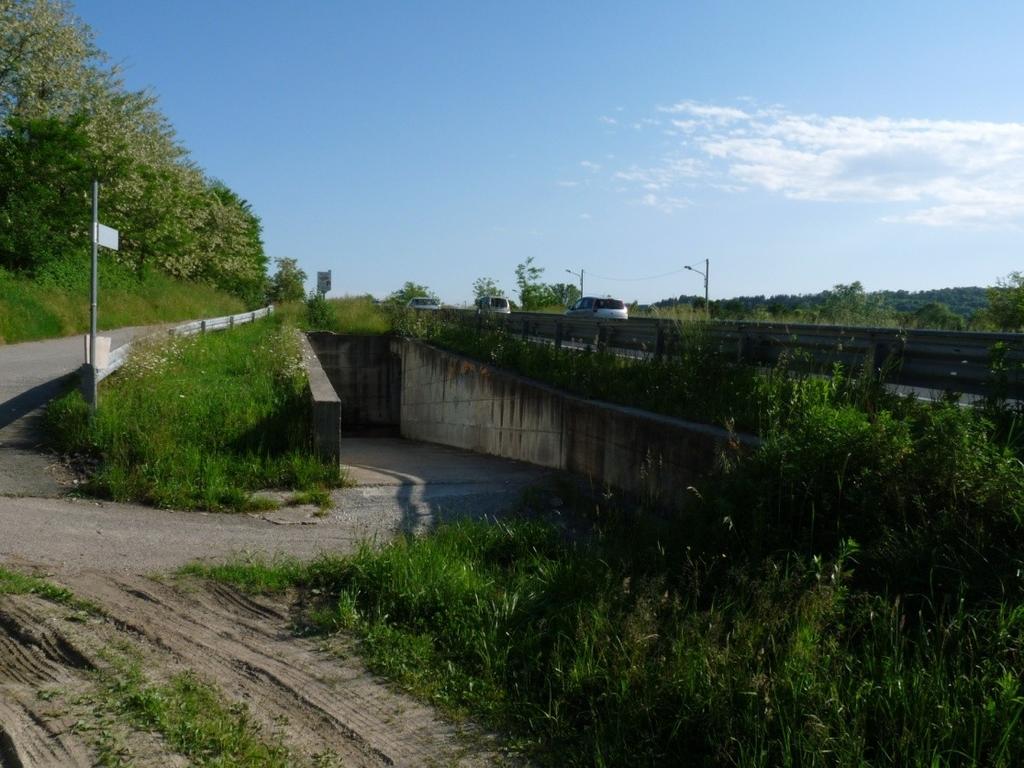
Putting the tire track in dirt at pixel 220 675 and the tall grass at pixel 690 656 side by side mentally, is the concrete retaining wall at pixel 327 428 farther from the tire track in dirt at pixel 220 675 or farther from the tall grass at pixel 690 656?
the tire track in dirt at pixel 220 675

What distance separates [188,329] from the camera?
22.8 m

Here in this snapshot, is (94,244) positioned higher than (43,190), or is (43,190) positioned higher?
(43,190)

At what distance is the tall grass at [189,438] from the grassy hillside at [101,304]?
13649mm

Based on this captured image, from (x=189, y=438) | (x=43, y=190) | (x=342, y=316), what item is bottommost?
(x=189, y=438)

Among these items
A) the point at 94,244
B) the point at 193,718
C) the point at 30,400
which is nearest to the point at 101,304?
the point at 30,400

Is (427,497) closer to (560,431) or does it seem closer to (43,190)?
(560,431)

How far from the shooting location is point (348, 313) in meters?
36.4

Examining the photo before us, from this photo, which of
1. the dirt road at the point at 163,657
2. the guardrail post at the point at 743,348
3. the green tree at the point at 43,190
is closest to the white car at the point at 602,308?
the green tree at the point at 43,190

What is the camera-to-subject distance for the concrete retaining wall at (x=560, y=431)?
29.4ft

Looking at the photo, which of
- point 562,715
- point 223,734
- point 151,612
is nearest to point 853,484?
point 562,715

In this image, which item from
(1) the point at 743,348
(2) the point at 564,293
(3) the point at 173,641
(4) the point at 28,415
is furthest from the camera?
(2) the point at 564,293

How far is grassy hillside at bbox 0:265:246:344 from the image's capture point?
83.7 feet

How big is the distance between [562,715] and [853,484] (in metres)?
2.51

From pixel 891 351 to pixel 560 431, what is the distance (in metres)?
5.67
